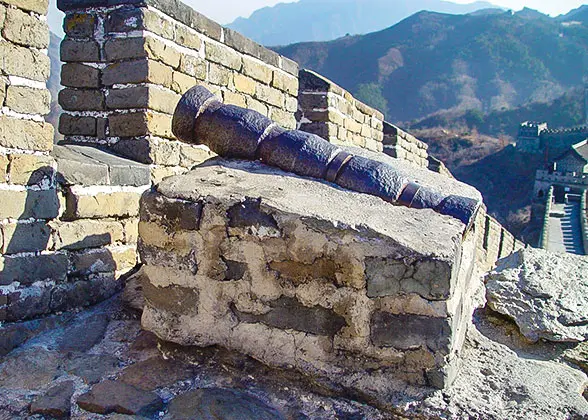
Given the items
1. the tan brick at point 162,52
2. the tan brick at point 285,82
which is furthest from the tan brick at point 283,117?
the tan brick at point 162,52

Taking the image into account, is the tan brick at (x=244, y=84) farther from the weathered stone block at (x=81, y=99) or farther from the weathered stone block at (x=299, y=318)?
the weathered stone block at (x=299, y=318)

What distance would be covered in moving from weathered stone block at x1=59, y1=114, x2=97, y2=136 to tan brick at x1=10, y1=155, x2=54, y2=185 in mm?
761

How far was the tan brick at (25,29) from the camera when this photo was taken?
221cm

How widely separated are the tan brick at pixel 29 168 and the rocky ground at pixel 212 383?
2.01 feet

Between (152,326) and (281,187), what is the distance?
2.46ft

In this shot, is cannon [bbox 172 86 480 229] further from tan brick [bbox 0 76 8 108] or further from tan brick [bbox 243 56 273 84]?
tan brick [bbox 243 56 273 84]

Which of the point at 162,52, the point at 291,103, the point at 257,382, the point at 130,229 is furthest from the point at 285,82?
the point at 257,382

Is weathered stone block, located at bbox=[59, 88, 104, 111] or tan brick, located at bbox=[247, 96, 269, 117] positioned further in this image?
tan brick, located at bbox=[247, 96, 269, 117]

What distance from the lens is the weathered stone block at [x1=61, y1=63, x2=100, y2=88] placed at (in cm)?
307

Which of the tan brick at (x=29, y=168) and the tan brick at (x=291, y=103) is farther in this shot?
the tan brick at (x=291, y=103)

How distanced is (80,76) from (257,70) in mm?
1419

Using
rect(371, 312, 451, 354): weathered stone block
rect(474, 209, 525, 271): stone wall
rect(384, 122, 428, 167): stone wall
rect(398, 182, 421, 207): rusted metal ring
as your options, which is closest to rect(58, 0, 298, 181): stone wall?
rect(398, 182, 421, 207): rusted metal ring

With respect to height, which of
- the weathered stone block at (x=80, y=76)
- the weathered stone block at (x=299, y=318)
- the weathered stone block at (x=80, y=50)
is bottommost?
the weathered stone block at (x=299, y=318)

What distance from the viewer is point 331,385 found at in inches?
75.2
